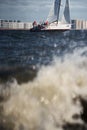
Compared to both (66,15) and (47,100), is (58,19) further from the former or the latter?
(47,100)

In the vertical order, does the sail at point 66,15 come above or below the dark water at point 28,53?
above

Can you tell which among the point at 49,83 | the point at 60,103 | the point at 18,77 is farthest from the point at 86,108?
the point at 18,77

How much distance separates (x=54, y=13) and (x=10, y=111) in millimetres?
120433

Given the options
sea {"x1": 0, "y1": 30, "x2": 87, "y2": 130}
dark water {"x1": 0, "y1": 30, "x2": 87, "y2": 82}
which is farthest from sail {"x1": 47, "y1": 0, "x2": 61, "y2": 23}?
sea {"x1": 0, "y1": 30, "x2": 87, "y2": 130}

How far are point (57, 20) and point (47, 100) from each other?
121 m

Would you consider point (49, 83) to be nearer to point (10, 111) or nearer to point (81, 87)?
point (81, 87)

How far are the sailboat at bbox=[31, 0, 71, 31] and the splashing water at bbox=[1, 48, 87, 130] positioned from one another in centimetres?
11538

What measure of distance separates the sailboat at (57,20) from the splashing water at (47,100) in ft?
379

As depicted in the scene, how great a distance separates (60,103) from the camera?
519 inches

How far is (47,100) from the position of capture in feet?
43.6

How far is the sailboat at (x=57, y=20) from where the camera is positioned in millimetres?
130875

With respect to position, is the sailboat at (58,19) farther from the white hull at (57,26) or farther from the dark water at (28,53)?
the dark water at (28,53)

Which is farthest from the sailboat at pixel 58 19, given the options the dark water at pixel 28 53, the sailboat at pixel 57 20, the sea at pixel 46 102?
the sea at pixel 46 102

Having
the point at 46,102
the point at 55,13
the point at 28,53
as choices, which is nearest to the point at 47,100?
the point at 46,102
